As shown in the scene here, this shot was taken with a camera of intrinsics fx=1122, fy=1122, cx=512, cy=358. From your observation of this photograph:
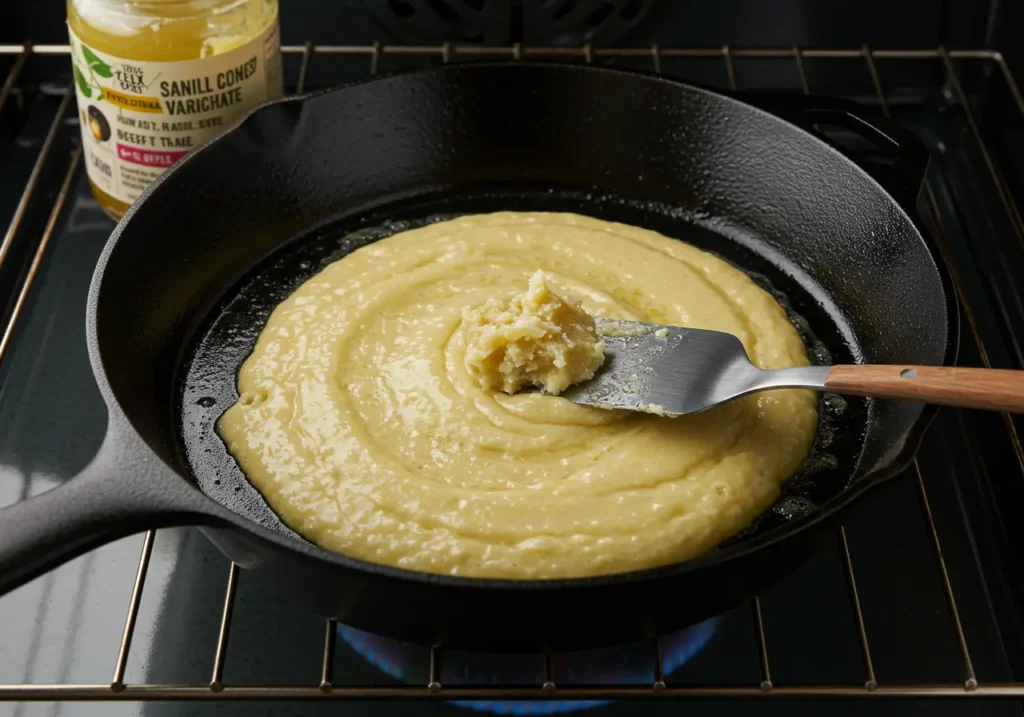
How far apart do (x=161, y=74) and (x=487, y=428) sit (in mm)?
698

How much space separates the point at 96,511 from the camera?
103 centimetres

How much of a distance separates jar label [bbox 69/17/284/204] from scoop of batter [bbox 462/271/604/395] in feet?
1.80

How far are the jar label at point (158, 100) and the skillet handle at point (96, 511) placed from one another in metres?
0.68

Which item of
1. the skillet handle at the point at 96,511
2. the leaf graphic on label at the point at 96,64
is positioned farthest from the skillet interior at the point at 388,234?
the leaf graphic on label at the point at 96,64

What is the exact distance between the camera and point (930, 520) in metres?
1.36

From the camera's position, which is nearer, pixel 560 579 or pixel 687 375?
pixel 560 579

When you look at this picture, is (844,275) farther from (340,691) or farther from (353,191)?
(340,691)

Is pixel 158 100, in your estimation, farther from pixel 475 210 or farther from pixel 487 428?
pixel 487 428

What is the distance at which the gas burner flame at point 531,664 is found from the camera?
1.31m

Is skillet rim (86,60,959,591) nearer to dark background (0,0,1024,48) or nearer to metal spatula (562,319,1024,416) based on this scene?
metal spatula (562,319,1024,416)

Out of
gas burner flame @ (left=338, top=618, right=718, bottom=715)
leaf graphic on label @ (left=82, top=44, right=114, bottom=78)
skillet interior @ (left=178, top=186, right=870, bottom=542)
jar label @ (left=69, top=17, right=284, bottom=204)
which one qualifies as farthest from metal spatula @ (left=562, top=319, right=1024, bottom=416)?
leaf graphic on label @ (left=82, top=44, right=114, bottom=78)

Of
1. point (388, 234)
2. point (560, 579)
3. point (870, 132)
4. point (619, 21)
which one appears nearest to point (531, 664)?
point (560, 579)

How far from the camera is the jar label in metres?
1.58

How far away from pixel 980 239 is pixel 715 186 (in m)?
0.51
